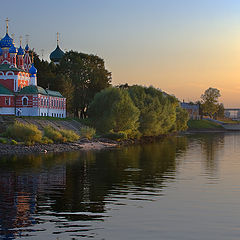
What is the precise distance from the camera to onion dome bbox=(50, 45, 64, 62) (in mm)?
111875

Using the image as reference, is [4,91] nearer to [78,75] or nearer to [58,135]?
[58,135]

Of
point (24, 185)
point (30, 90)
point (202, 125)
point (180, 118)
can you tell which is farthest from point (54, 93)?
point (202, 125)

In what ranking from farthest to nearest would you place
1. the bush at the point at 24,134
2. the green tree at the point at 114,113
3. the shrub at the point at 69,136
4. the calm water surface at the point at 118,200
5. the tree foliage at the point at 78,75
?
1. the tree foliage at the point at 78,75
2. the green tree at the point at 114,113
3. the shrub at the point at 69,136
4. the bush at the point at 24,134
5. the calm water surface at the point at 118,200

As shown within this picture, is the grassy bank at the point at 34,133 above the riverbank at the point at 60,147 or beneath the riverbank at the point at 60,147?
above

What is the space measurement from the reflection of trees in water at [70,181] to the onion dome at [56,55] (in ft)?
206

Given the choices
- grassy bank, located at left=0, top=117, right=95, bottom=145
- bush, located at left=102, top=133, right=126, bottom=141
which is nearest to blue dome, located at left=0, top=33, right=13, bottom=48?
grassy bank, located at left=0, top=117, right=95, bottom=145

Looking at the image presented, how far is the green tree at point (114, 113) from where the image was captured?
254 ft

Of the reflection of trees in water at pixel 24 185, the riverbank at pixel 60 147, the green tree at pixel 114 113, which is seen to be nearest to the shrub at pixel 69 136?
the riverbank at pixel 60 147

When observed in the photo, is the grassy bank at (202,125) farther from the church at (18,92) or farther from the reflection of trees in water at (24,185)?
the reflection of trees in water at (24,185)

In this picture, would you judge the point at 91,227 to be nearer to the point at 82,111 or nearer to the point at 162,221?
the point at 162,221

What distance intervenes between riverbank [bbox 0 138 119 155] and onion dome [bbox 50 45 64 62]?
152 ft

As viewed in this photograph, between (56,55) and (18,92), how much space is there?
119 ft

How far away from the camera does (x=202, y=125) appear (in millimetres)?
149000

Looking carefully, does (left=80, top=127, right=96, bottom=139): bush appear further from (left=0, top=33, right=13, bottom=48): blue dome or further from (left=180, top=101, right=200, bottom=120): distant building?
(left=180, top=101, right=200, bottom=120): distant building
